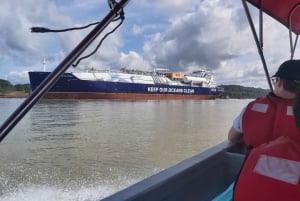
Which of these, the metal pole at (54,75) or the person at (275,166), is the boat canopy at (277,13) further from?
the metal pole at (54,75)

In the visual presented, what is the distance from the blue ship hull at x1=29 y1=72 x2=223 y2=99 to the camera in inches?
1185

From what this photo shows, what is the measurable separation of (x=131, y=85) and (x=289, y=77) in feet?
109

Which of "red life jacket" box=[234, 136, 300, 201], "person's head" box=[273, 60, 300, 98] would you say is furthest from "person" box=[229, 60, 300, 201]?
"person's head" box=[273, 60, 300, 98]

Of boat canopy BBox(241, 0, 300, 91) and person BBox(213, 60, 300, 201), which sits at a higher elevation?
boat canopy BBox(241, 0, 300, 91)

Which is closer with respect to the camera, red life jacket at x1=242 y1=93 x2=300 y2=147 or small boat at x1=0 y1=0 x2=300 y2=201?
small boat at x1=0 y1=0 x2=300 y2=201

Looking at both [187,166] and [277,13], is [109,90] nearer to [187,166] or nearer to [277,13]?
[277,13]

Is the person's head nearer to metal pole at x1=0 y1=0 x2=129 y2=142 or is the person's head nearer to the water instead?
metal pole at x1=0 y1=0 x2=129 y2=142

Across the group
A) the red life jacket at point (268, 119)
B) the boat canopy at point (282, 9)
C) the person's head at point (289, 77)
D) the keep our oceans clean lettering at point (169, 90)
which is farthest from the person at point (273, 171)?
the keep our oceans clean lettering at point (169, 90)

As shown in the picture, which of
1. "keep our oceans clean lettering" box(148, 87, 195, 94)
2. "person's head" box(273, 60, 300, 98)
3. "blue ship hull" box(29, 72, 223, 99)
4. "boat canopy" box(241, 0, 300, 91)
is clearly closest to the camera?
"person's head" box(273, 60, 300, 98)

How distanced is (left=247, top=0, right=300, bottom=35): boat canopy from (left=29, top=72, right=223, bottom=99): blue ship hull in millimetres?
23697

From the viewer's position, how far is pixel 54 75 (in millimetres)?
974

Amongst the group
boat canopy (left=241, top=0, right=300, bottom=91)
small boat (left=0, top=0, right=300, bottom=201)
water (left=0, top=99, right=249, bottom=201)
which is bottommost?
water (left=0, top=99, right=249, bottom=201)

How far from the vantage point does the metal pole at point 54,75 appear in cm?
90

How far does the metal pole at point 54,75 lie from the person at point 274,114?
2.14 ft
